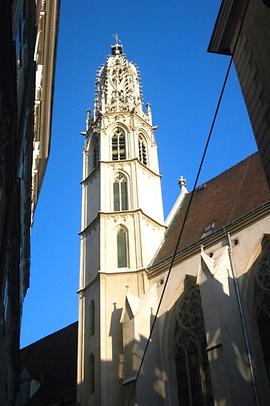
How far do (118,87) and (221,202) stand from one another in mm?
11371

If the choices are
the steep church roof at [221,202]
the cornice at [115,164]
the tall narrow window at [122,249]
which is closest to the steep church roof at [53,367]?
the tall narrow window at [122,249]

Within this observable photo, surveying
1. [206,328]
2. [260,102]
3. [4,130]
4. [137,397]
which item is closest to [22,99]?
[4,130]

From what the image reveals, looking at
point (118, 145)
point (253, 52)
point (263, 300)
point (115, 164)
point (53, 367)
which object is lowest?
point (263, 300)

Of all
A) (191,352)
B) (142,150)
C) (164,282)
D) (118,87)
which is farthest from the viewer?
(118,87)

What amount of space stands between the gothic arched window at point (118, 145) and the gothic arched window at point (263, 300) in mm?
10581

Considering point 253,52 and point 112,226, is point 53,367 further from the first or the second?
point 253,52

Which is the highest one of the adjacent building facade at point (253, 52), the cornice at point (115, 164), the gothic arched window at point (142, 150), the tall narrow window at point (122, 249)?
the gothic arched window at point (142, 150)

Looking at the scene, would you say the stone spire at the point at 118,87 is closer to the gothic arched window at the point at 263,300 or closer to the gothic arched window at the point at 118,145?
the gothic arched window at the point at 118,145

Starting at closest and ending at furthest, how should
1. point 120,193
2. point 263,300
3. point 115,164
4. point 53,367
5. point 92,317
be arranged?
1. point 263,300
2. point 92,317
3. point 120,193
4. point 115,164
5. point 53,367

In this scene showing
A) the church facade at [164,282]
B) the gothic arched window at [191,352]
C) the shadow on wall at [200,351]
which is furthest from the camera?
the gothic arched window at [191,352]

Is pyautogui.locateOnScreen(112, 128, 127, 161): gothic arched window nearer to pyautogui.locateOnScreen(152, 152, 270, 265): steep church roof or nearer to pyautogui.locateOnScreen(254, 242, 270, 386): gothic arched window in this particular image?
pyautogui.locateOnScreen(152, 152, 270, 265): steep church roof

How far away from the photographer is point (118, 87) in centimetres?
2966

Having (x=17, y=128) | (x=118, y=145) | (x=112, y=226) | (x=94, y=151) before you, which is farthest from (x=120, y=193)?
(x=17, y=128)

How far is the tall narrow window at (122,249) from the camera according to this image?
21.2 m
